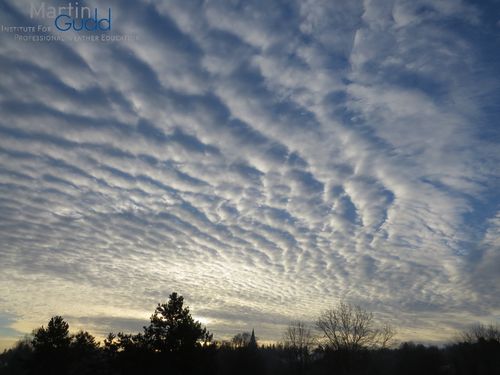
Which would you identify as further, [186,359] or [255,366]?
[255,366]

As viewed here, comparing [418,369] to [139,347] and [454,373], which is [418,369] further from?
[139,347]

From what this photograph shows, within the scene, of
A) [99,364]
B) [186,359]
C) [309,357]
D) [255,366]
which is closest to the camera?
[186,359]

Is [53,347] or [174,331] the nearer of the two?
[174,331]

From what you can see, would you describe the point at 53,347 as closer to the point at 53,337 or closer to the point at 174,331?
the point at 53,337

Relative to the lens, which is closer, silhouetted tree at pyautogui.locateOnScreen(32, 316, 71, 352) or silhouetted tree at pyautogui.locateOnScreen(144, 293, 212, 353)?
silhouetted tree at pyautogui.locateOnScreen(144, 293, 212, 353)

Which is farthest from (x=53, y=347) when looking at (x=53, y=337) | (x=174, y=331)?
(x=174, y=331)

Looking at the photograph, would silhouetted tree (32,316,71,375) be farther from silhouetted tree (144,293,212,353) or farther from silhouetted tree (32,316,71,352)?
silhouetted tree (144,293,212,353)

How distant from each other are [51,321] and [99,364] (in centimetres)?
1408

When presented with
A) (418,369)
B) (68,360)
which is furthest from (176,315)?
(418,369)

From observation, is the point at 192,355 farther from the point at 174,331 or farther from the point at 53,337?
the point at 53,337

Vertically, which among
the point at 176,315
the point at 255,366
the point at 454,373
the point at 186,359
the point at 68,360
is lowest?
the point at 454,373

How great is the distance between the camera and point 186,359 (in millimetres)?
33656

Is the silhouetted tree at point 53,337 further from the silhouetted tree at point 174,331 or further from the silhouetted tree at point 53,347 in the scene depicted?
the silhouetted tree at point 174,331

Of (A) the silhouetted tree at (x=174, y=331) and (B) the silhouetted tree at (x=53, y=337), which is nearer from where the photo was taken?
(A) the silhouetted tree at (x=174, y=331)
